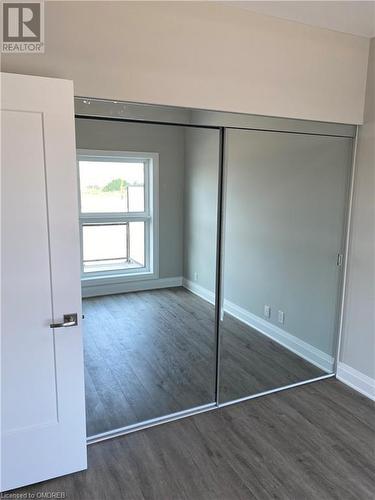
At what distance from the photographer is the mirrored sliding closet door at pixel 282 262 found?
2785 mm

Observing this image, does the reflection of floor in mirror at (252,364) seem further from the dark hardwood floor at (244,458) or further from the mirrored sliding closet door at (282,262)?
the dark hardwood floor at (244,458)

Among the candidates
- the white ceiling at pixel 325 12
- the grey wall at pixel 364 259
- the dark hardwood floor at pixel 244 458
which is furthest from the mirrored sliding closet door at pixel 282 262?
the white ceiling at pixel 325 12

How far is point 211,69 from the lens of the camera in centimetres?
225

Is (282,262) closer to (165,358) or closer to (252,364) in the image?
(252,364)

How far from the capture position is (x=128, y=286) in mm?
2875

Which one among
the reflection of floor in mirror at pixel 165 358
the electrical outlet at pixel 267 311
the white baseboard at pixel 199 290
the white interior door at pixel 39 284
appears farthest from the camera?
the electrical outlet at pixel 267 311

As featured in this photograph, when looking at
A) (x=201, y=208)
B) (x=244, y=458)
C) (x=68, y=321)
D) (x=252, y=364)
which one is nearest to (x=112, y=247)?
(x=201, y=208)

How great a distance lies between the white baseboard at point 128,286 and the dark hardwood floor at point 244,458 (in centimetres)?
97

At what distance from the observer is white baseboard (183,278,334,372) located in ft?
9.52

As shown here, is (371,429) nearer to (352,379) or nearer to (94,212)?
(352,379)

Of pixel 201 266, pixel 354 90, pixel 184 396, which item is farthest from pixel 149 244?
pixel 354 90

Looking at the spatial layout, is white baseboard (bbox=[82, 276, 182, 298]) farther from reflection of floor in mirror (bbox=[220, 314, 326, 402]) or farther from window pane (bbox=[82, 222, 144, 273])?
reflection of floor in mirror (bbox=[220, 314, 326, 402])

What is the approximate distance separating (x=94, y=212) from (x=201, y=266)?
888mm

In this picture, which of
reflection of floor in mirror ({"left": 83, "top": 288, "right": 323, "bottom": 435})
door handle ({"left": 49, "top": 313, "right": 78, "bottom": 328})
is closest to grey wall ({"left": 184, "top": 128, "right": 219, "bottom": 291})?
reflection of floor in mirror ({"left": 83, "top": 288, "right": 323, "bottom": 435})
